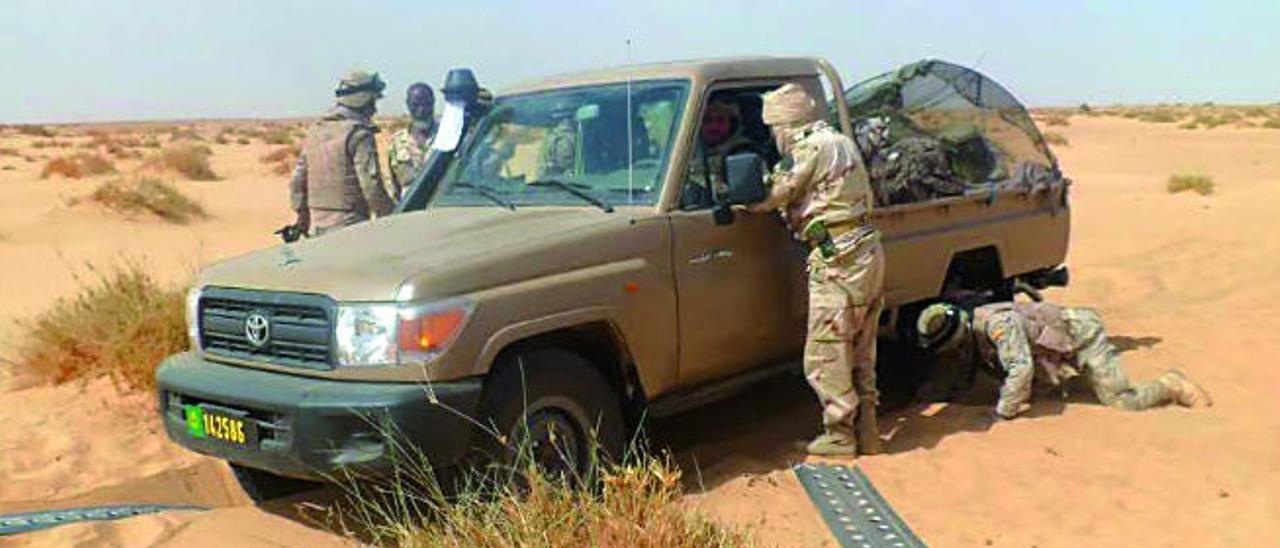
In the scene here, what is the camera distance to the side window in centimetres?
538

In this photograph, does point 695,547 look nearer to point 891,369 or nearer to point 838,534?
point 838,534

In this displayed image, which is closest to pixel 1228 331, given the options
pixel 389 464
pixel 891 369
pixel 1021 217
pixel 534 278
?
pixel 1021 217

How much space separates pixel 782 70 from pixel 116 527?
12.3ft

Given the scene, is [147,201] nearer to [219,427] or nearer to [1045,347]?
[219,427]

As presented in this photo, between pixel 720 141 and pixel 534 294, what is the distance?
1.56 meters

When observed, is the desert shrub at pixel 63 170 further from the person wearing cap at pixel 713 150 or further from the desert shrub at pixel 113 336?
the person wearing cap at pixel 713 150

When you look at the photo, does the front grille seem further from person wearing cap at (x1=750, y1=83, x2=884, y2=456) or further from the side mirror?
person wearing cap at (x1=750, y1=83, x2=884, y2=456)

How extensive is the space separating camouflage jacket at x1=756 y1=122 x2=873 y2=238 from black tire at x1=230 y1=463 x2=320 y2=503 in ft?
8.61

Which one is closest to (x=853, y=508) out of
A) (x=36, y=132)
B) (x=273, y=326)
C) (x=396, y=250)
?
(x=396, y=250)

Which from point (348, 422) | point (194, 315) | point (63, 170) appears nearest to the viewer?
point (348, 422)

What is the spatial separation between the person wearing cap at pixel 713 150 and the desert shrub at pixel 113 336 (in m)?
3.85

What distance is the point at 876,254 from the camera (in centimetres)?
559

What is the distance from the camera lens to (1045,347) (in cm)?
658

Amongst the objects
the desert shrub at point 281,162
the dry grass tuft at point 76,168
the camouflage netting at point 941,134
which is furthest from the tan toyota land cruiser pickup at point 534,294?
the desert shrub at point 281,162
